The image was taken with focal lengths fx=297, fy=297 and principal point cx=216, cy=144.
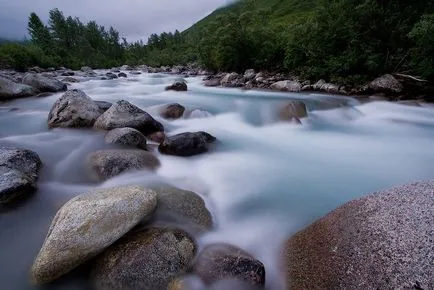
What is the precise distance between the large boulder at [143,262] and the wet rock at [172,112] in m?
7.05

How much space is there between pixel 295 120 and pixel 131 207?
297 inches

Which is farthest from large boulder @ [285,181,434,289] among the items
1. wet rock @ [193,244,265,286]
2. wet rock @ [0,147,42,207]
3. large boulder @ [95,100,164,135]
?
large boulder @ [95,100,164,135]

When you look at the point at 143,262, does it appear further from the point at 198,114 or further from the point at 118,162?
the point at 198,114

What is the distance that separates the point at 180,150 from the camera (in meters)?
6.91

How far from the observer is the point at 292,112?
10.5 meters

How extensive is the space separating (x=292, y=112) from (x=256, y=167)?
4.29 meters

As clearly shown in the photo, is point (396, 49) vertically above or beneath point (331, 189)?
above

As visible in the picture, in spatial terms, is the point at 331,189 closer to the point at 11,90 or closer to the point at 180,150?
the point at 180,150

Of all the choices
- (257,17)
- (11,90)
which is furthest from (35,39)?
(11,90)

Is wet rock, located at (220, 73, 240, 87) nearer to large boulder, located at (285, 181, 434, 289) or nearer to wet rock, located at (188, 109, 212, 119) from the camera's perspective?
wet rock, located at (188, 109, 212, 119)

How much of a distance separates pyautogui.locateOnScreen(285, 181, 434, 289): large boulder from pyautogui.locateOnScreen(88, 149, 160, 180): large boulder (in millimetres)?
3435

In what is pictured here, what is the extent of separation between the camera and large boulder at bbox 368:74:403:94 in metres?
14.1

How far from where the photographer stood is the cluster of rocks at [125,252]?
332 centimetres

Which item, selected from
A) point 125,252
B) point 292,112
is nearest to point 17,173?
point 125,252
